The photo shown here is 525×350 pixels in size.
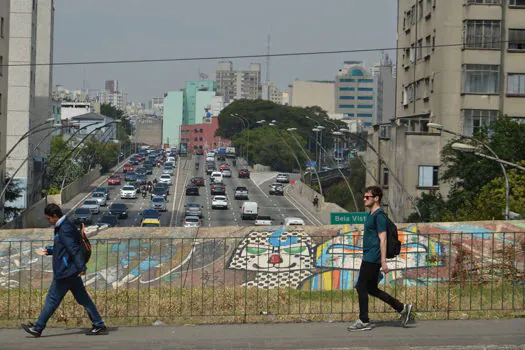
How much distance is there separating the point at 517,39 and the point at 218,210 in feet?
115

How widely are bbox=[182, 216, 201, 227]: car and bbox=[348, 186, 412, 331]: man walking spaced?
54.7 meters

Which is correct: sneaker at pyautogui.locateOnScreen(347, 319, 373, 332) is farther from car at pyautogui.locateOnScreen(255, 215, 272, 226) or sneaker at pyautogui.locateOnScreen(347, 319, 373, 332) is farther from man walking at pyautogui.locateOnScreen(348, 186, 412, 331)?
car at pyautogui.locateOnScreen(255, 215, 272, 226)

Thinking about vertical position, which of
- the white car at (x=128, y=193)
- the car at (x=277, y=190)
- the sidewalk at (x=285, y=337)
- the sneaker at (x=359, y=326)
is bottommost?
the white car at (x=128, y=193)

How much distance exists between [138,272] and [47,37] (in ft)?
277

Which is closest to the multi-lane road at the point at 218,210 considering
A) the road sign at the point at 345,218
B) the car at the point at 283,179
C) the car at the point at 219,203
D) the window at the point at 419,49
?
the car at the point at 219,203

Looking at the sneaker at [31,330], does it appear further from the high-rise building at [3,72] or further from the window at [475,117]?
the window at [475,117]

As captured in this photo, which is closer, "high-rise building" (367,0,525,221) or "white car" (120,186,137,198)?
"high-rise building" (367,0,525,221)

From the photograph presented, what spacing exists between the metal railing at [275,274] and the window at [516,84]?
43878 millimetres

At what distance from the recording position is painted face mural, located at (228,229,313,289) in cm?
1206

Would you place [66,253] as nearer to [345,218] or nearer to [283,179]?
[345,218]

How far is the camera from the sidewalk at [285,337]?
9.39m

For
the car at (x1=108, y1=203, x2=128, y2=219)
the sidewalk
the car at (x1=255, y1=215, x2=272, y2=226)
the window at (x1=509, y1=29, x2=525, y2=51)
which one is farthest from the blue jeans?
the car at (x1=108, y1=203, x2=128, y2=219)


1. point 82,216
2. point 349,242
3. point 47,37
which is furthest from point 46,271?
point 47,37

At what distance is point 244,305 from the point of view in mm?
11094
